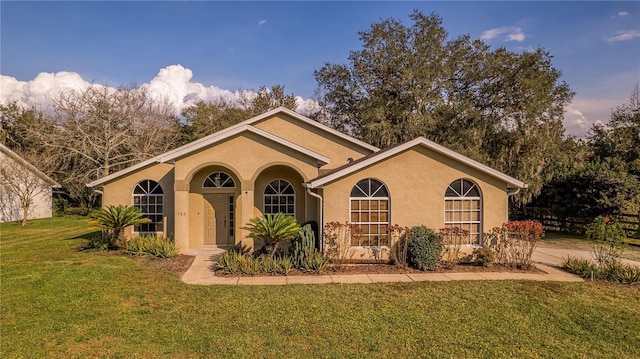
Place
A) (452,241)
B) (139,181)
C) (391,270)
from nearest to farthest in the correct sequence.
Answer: (391,270) → (452,241) → (139,181)

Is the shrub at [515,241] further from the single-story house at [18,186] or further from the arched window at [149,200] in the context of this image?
the single-story house at [18,186]

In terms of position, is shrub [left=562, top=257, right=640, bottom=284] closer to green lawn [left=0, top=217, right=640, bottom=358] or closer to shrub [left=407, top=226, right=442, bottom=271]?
green lawn [left=0, top=217, right=640, bottom=358]

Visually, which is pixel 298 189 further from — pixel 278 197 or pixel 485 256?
pixel 485 256

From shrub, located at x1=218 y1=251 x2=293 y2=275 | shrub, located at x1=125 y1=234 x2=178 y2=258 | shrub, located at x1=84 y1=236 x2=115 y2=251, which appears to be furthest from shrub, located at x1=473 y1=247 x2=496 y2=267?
shrub, located at x1=84 y1=236 x2=115 y2=251

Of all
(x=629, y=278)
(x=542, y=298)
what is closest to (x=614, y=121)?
(x=629, y=278)

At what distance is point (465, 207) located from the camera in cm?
1281

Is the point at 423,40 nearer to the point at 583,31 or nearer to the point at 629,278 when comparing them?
the point at 583,31

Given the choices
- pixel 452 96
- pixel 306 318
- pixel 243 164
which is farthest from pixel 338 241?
pixel 452 96

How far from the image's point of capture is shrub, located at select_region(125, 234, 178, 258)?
43.3ft

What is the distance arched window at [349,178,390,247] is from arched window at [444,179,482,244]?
2181mm

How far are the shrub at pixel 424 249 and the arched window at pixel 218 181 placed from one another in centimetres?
786

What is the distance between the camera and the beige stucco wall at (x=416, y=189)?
12.5 m

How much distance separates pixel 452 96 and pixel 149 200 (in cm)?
1981

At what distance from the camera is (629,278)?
1044cm
